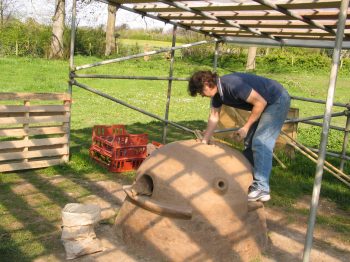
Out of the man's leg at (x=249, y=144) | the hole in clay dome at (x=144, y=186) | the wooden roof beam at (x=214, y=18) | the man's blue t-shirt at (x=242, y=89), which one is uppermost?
the wooden roof beam at (x=214, y=18)

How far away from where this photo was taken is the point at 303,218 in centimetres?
655

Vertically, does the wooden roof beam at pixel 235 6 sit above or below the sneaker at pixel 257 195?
above

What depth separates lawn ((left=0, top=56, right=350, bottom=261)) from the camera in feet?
17.8

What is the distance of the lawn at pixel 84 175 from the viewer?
5.42m

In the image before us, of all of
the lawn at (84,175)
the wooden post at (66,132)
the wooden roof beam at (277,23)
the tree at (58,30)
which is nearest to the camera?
the lawn at (84,175)

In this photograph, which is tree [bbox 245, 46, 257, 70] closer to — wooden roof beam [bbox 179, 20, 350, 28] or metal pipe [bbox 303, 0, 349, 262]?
wooden roof beam [bbox 179, 20, 350, 28]

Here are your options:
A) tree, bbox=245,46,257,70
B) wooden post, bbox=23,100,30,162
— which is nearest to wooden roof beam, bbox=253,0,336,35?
wooden post, bbox=23,100,30,162

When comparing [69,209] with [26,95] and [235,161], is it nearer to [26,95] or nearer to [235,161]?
[235,161]


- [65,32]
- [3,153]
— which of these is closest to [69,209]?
[3,153]

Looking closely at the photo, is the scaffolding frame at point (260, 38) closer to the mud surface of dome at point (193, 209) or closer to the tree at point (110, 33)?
the mud surface of dome at point (193, 209)

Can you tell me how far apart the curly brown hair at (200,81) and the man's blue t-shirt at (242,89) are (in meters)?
0.12

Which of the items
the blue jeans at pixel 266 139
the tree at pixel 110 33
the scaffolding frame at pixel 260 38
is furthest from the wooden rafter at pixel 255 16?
the tree at pixel 110 33

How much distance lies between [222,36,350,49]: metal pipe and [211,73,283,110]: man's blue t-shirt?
3033 mm

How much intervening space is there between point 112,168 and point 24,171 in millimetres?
1530
